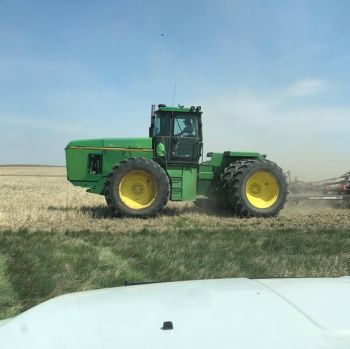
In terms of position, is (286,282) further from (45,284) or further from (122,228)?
(122,228)

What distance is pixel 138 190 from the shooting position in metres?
12.6

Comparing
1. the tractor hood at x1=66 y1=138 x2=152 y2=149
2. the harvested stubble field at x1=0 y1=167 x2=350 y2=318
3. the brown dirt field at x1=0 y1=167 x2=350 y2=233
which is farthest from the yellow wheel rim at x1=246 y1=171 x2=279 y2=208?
the tractor hood at x1=66 y1=138 x2=152 y2=149

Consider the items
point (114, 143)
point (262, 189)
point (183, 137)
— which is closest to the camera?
point (183, 137)

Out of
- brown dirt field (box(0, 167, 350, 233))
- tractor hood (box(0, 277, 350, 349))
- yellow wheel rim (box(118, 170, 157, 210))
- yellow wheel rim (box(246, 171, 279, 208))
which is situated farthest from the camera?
yellow wheel rim (box(246, 171, 279, 208))

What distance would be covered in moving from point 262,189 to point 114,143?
3.61 m

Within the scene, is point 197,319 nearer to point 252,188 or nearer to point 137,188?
point 137,188

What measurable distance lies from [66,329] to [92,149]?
441 inches

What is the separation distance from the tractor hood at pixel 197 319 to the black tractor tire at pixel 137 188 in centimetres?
983

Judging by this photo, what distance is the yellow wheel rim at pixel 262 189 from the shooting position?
43.0 ft

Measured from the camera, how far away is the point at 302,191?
1600 cm

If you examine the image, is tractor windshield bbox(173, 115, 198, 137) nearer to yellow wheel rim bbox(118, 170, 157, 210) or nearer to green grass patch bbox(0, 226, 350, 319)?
yellow wheel rim bbox(118, 170, 157, 210)

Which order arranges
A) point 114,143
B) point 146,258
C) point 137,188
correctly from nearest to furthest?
point 146,258 < point 137,188 < point 114,143

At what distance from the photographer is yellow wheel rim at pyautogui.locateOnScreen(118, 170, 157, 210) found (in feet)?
40.8

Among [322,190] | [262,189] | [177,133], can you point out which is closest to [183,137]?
[177,133]
